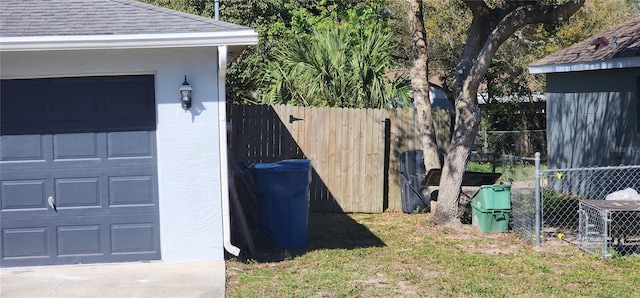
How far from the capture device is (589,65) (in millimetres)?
14703

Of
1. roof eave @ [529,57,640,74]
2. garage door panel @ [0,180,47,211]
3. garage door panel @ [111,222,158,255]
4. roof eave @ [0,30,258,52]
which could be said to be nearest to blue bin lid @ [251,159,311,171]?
garage door panel @ [111,222,158,255]

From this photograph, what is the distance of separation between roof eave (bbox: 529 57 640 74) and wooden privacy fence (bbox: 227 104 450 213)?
3.85m

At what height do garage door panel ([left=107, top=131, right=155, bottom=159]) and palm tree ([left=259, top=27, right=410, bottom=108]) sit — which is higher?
palm tree ([left=259, top=27, right=410, bottom=108])

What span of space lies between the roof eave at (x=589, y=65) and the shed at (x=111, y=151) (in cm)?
810

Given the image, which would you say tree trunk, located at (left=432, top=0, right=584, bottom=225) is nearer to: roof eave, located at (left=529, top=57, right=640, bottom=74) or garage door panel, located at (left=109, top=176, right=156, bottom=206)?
roof eave, located at (left=529, top=57, right=640, bottom=74)

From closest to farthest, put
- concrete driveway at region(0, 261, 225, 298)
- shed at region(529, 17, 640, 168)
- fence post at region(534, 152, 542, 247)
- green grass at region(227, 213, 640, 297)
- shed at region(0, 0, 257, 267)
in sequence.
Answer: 1. concrete driveway at region(0, 261, 225, 298)
2. green grass at region(227, 213, 640, 297)
3. shed at region(0, 0, 257, 267)
4. fence post at region(534, 152, 542, 247)
5. shed at region(529, 17, 640, 168)

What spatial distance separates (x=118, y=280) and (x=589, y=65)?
10225 mm

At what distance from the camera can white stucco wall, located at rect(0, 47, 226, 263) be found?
28.2 feet

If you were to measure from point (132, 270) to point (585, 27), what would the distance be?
2100cm

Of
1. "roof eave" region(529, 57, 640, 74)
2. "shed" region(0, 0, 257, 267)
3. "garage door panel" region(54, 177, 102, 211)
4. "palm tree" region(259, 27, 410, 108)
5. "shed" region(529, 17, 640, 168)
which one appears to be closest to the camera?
"shed" region(0, 0, 257, 267)

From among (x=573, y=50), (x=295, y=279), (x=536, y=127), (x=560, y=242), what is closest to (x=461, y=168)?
(x=560, y=242)

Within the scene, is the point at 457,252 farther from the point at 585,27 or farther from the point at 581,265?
the point at 585,27

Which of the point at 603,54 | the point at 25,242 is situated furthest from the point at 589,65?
the point at 25,242

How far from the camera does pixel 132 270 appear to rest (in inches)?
336
